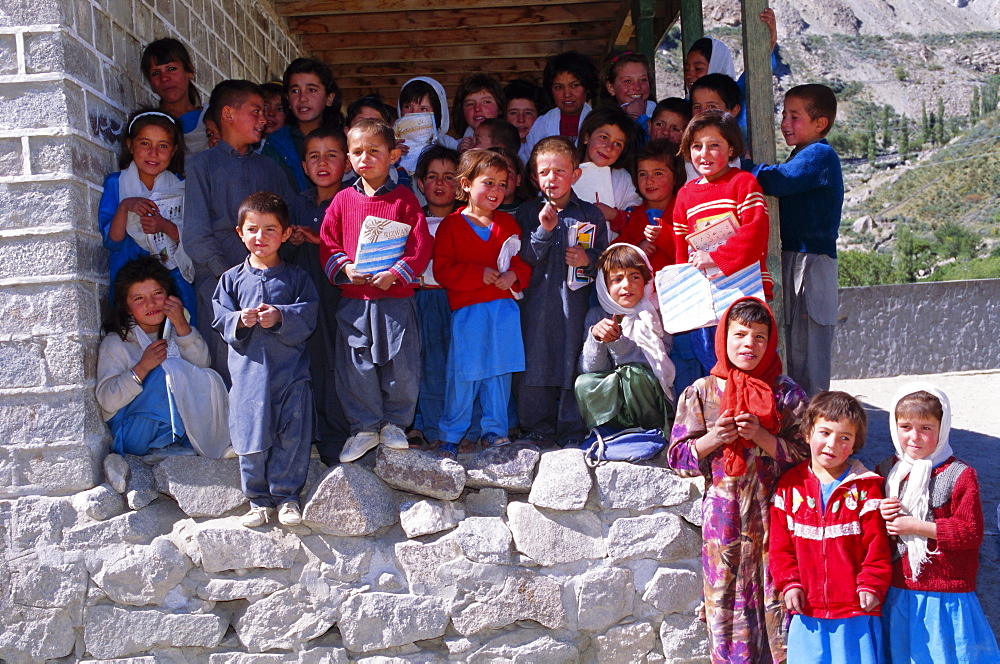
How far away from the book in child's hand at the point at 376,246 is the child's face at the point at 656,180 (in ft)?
3.67

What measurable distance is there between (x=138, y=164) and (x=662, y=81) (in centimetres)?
3715

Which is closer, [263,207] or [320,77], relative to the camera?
[263,207]

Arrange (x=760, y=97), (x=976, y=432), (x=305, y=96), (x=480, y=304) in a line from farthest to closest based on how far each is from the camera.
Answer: (x=976, y=432)
(x=305, y=96)
(x=760, y=97)
(x=480, y=304)

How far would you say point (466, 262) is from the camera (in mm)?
3549

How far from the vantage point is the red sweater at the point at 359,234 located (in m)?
3.39

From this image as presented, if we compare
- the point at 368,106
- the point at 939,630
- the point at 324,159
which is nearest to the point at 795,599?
Answer: the point at 939,630

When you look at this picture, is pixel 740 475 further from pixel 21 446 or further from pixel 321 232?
pixel 21 446

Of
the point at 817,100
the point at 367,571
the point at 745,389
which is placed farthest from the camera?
the point at 817,100

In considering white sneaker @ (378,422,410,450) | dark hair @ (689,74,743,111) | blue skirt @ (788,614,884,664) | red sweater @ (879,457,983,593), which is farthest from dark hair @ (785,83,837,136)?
white sneaker @ (378,422,410,450)

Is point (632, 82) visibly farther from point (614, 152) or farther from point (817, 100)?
point (817, 100)

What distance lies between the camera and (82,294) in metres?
3.29

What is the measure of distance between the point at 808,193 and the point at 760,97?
48 centimetres

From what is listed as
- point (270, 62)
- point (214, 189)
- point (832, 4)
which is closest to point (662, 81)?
point (832, 4)

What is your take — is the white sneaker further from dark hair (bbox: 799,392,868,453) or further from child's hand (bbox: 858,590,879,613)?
child's hand (bbox: 858,590,879,613)
